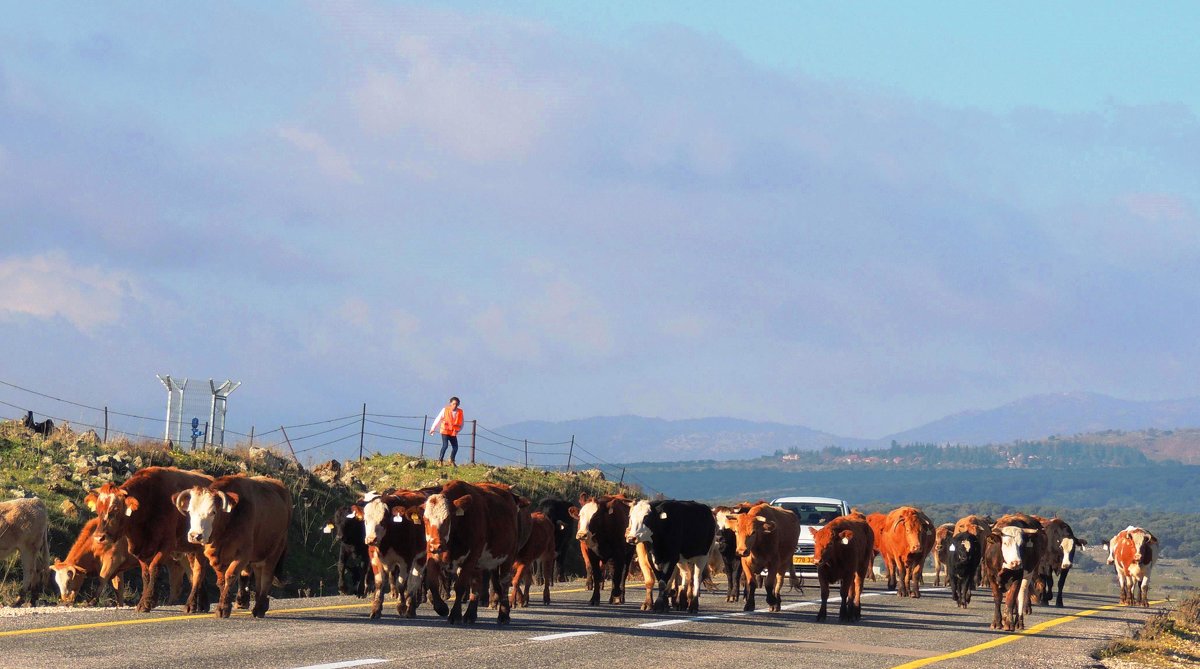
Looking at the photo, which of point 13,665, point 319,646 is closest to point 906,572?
point 319,646

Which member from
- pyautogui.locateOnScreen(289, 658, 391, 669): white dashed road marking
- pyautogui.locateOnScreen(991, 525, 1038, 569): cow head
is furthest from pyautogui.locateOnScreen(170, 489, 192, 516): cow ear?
pyautogui.locateOnScreen(991, 525, 1038, 569): cow head

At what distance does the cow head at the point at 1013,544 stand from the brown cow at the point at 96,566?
12503 mm

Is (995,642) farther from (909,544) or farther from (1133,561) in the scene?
(1133,561)

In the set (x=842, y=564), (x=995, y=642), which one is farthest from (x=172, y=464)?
(x=995, y=642)

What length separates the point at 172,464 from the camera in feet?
125

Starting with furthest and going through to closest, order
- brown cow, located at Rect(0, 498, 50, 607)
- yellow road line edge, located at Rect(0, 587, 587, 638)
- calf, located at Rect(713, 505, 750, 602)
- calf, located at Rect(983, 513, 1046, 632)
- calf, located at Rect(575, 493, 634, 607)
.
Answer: calf, located at Rect(713, 505, 750, 602) < calf, located at Rect(575, 493, 634, 607) < brown cow, located at Rect(0, 498, 50, 607) < calf, located at Rect(983, 513, 1046, 632) < yellow road line edge, located at Rect(0, 587, 587, 638)

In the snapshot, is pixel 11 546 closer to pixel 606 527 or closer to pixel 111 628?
pixel 111 628

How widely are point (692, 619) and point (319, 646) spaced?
7922 mm

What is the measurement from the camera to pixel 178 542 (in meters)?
21.2

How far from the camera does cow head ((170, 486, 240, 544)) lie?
1992 cm

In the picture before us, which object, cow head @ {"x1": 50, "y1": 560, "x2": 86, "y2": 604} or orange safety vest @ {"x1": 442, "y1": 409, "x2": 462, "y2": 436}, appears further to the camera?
orange safety vest @ {"x1": 442, "y1": 409, "x2": 462, "y2": 436}

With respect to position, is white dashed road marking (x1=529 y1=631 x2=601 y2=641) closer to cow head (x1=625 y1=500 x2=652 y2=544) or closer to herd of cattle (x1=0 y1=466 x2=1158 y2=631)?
herd of cattle (x1=0 y1=466 x2=1158 y2=631)

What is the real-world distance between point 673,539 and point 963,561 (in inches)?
262

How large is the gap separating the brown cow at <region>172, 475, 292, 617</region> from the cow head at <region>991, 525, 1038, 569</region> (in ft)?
36.0
